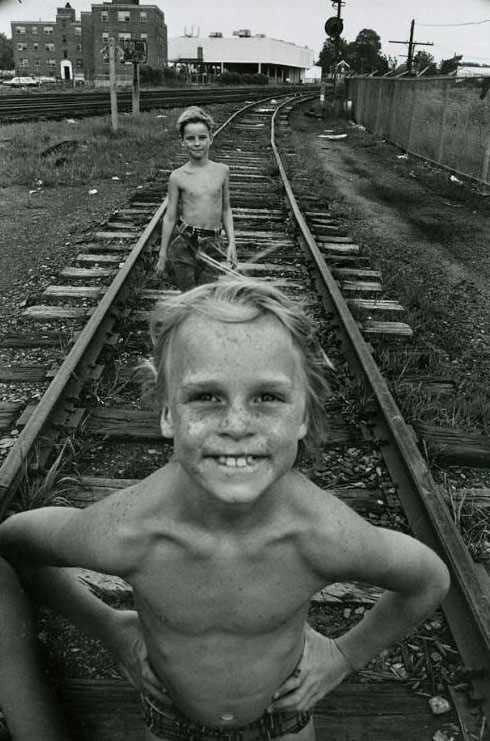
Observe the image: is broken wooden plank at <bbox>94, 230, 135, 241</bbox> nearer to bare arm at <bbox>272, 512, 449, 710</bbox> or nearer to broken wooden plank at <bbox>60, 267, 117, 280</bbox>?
broken wooden plank at <bbox>60, 267, 117, 280</bbox>

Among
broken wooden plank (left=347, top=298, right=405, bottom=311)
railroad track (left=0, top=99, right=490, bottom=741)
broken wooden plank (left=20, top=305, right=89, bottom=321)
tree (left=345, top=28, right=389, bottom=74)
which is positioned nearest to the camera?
railroad track (left=0, top=99, right=490, bottom=741)

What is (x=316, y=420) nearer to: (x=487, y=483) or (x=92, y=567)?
(x=92, y=567)

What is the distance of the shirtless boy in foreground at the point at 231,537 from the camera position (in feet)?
4.39

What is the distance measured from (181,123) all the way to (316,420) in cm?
353

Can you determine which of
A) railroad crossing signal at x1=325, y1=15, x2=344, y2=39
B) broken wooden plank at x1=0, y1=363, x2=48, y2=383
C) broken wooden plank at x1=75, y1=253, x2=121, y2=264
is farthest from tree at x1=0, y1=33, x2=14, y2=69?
broken wooden plank at x1=0, y1=363, x2=48, y2=383

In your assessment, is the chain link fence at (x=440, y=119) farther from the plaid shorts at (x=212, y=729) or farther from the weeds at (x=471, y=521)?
the plaid shorts at (x=212, y=729)

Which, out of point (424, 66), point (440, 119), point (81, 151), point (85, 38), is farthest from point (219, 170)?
point (85, 38)

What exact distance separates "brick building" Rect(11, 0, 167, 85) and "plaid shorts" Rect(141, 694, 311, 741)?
6981cm

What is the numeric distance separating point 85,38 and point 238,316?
89.9 meters

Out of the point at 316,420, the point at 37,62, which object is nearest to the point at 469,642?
the point at 316,420

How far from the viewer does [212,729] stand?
1637mm

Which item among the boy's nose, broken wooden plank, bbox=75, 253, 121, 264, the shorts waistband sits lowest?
broken wooden plank, bbox=75, 253, 121, 264

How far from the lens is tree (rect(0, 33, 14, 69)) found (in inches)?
4060

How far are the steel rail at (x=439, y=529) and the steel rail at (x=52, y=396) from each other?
1.65 m
